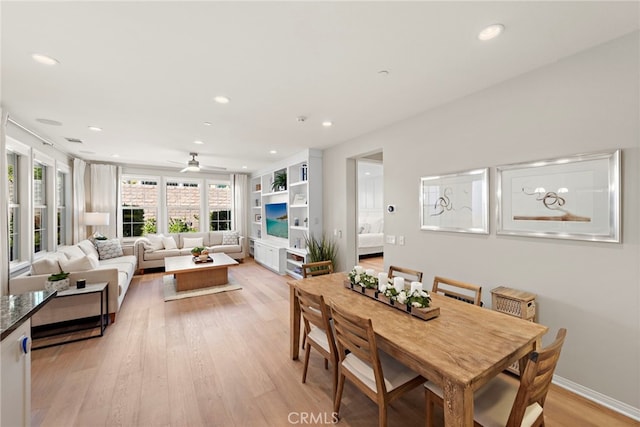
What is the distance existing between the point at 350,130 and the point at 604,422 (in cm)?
371

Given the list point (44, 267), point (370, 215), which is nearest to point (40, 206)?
point (44, 267)

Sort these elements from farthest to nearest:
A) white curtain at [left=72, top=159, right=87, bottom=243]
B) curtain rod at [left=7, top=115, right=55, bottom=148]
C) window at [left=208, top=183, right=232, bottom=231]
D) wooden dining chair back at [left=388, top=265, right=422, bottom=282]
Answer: window at [left=208, top=183, right=232, bottom=231] < white curtain at [left=72, top=159, right=87, bottom=243] < curtain rod at [left=7, top=115, right=55, bottom=148] < wooden dining chair back at [left=388, top=265, right=422, bottom=282]

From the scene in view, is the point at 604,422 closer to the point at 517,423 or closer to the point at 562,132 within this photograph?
the point at 517,423

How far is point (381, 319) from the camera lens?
5.55 ft

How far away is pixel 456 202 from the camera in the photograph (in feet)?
9.24

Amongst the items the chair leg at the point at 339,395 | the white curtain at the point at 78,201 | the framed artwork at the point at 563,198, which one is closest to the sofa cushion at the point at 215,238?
the white curtain at the point at 78,201

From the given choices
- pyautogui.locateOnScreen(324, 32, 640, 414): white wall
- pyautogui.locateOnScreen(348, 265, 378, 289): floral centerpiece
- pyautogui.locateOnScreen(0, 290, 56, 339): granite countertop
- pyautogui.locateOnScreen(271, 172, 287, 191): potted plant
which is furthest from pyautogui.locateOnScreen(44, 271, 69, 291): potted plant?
pyautogui.locateOnScreen(324, 32, 640, 414): white wall

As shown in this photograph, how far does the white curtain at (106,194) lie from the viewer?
19.9 feet

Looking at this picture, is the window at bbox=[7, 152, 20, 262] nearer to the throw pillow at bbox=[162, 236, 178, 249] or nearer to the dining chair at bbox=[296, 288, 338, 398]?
the throw pillow at bbox=[162, 236, 178, 249]

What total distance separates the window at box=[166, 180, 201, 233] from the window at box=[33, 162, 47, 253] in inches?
108

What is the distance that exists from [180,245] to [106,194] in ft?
6.65

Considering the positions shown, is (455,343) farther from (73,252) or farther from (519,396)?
(73,252)

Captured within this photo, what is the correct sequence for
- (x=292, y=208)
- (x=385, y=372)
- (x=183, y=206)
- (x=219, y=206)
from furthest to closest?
(x=219, y=206) → (x=183, y=206) → (x=292, y=208) → (x=385, y=372)

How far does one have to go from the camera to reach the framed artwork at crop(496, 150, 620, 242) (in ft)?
6.09
